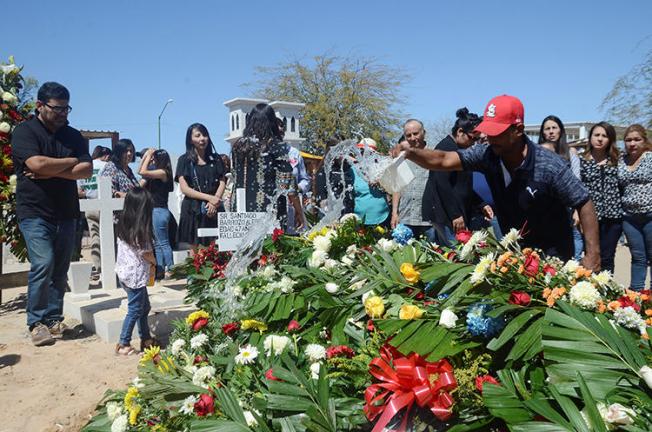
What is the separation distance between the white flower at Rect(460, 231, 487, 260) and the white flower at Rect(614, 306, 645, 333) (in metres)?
0.64

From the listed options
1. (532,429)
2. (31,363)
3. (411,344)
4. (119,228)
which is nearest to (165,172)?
(119,228)

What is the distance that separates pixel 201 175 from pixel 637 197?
4.31 meters

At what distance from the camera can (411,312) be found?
2.06 meters

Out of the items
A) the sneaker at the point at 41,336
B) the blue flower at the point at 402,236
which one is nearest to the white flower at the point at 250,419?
the blue flower at the point at 402,236

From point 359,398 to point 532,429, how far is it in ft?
2.19

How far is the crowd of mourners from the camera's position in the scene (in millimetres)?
3123

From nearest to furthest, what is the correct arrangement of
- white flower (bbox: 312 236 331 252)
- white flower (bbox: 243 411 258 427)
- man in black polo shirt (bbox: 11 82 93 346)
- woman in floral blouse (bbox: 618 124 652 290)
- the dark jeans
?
white flower (bbox: 243 411 258 427) → white flower (bbox: 312 236 331 252) → man in black polo shirt (bbox: 11 82 93 346) → woman in floral blouse (bbox: 618 124 652 290) → the dark jeans

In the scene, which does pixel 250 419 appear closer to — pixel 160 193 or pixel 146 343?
pixel 146 343

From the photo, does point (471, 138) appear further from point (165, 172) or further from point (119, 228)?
point (165, 172)

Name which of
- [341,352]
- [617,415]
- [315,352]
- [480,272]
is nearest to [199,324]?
[315,352]

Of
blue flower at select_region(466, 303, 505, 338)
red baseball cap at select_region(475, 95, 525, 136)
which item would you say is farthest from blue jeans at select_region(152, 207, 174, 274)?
blue flower at select_region(466, 303, 505, 338)

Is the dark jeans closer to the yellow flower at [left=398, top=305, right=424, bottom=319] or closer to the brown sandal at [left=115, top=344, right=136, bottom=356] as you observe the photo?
the yellow flower at [left=398, top=305, right=424, bottom=319]

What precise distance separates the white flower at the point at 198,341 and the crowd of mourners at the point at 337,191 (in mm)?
1290

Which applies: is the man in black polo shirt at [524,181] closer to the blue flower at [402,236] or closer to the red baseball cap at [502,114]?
the red baseball cap at [502,114]
